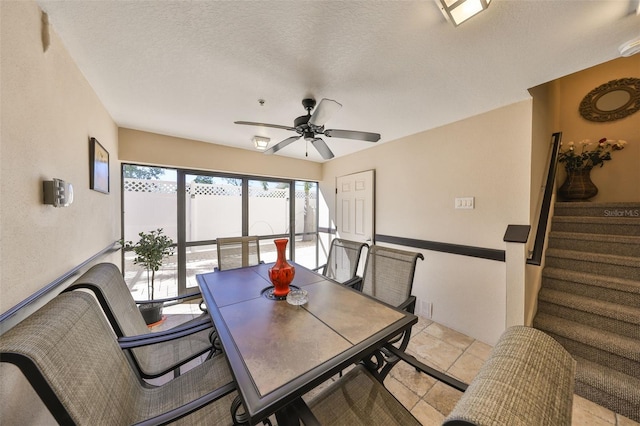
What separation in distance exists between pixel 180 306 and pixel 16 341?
298 cm

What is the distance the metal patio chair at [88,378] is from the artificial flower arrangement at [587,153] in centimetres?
446

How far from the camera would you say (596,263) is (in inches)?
84.7

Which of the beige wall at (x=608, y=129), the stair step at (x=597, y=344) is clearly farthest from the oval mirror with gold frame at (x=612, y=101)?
the stair step at (x=597, y=344)

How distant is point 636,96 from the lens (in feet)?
8.96

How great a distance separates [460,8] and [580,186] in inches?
135

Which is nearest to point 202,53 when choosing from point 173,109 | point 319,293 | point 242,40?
point 242,40

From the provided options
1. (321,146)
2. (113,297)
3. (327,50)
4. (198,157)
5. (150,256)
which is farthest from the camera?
(198,157)

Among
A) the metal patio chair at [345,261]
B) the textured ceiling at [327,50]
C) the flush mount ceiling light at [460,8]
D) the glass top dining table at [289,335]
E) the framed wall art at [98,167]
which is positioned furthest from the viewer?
the metal patio chair at [345,261]

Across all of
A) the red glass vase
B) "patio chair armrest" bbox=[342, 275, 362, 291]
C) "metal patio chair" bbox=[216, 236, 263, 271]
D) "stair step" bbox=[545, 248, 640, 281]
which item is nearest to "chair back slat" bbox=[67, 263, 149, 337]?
the red glass vase

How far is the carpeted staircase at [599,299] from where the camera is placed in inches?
63.1

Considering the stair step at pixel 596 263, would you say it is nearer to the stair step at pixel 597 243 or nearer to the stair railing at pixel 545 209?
the stair step at pixel 597 243

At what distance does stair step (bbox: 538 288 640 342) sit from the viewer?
1.75m

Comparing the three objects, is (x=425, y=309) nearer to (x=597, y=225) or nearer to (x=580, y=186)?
(x=597, y=225)

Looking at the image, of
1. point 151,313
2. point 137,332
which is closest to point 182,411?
point 137,332
